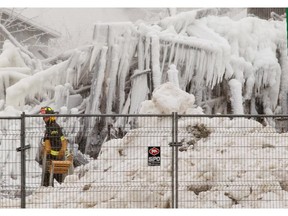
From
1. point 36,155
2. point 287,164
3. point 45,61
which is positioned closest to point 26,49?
point 45,61

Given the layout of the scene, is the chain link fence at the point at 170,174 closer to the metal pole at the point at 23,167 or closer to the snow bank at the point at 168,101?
the metal pole at the point at 23,167

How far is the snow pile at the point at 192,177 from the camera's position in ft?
33.7

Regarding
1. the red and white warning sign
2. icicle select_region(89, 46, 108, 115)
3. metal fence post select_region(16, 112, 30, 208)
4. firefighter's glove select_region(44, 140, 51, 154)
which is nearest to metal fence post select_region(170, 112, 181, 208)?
the red and white warning sign

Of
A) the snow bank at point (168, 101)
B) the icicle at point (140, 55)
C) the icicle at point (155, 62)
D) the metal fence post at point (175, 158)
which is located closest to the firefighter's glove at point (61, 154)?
the metal fence post at point (175, 158)

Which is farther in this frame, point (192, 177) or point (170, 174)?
point (192, 177)

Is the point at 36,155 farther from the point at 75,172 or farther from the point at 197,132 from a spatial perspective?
the point at 197,132

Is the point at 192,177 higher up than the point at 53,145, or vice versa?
the point at 53,145

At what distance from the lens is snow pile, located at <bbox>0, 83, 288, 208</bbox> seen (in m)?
10.3

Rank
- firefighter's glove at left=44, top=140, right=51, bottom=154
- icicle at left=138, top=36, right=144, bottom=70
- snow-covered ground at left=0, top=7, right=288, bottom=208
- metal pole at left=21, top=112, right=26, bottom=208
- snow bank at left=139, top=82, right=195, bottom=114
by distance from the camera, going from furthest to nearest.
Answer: icicle at left=138, top=36, right=144, bottom=70 < snow bank at left=139, top=82, right=195, bottom=114 < snow-covered ground at left=0, top=7, right=288, bottom=208 < firefighter's glove at left=44, top=140, right=51, bottom=154 < metal pole at left=21, top=112, right=26, bottom=208

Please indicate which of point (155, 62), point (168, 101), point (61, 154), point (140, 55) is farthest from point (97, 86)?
point (61, 154)

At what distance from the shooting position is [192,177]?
34.3ft

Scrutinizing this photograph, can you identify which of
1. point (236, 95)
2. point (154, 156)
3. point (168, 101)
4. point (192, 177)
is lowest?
point (192, 177)

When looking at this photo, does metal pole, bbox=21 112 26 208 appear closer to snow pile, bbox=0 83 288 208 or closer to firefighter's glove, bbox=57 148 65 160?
snow pile, bbox=0 83 288 208

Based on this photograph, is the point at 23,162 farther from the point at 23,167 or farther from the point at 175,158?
the point at 175,158
